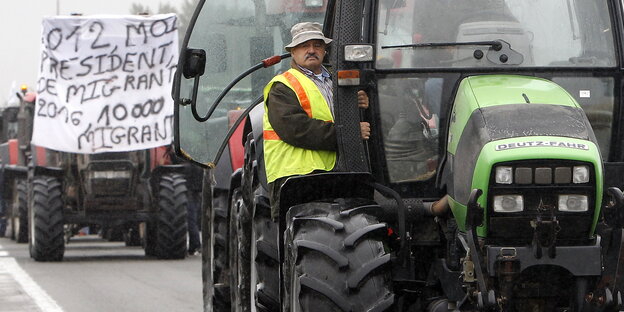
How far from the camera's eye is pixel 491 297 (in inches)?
270

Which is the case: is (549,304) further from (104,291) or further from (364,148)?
(104,291)

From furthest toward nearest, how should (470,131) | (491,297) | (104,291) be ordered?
(104,291) → (470,131) → (491,297)

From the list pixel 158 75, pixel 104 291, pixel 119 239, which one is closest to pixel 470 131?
pixel 104 291

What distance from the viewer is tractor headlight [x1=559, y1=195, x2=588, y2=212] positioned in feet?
23.0

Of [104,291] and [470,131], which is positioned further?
[104,291]

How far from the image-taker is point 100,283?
17.5 metres

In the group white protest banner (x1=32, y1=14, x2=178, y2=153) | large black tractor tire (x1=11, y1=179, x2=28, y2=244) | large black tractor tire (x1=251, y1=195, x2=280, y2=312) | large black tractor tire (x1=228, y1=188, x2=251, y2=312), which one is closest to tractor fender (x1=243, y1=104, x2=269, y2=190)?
large black tractor tire (x1=251, y1=195, x2=280, y2=312)

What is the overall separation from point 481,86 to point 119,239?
72.6 ft

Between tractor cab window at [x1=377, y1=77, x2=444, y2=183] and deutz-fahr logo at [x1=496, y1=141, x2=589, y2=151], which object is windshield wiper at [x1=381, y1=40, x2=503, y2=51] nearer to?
tractor cab window at [x1=377, y1=77, x2=444, y2=183]

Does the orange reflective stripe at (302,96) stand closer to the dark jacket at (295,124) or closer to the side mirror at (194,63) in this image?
the dark jacket at (295,124)

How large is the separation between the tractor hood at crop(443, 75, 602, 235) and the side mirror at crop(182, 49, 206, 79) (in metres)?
2.04

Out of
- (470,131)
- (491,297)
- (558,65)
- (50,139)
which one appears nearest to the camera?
(491,297)

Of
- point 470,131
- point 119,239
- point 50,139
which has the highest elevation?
point 470,131

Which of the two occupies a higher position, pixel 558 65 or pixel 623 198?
pixel 558 65
